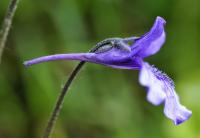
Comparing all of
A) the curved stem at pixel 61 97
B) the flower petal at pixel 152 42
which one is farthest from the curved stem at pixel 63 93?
the flower petal at pixel 152 42

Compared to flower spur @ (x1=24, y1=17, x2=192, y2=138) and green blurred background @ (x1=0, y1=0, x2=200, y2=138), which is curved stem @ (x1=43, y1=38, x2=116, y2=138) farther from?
green blurred background @ (x1=0, y1=0, x2=200, y2=138)

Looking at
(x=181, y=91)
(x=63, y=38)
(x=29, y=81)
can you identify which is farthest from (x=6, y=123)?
(x=181, y=91)

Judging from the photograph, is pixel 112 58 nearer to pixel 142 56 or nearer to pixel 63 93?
pixel 142 56

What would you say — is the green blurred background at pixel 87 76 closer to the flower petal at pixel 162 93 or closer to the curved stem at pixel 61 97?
the curved stem at pixel 61 97

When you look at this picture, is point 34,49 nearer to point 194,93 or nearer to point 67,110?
point 67,110

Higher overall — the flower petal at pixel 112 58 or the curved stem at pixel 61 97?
the flower petal at pixel 112 58

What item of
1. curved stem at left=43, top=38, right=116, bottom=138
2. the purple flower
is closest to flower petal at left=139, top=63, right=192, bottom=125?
the purple flower

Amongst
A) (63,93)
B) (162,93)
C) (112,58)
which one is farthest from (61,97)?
(162,93)
